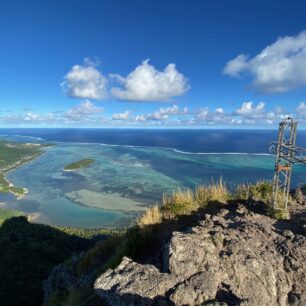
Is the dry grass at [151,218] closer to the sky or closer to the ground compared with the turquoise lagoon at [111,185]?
closer to the sky

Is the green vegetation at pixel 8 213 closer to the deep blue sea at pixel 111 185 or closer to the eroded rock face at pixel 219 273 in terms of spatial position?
the deep blue sea at pixel 111 185

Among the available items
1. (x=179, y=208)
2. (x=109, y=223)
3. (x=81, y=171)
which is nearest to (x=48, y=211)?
(x=109, y=223)

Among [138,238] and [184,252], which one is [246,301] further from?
[138,238]

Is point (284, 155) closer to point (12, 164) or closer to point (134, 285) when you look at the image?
point (134, 285)

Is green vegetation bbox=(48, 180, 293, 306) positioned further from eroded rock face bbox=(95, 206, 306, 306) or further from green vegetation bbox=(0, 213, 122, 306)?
green vegetation bbox=(0, 213, 122, 306)

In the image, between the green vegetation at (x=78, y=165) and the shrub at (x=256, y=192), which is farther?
the green vegetation at (x=78, y=165)

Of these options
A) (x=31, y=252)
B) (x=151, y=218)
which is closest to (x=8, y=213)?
(x=31, y=252)

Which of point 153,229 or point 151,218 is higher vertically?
point 151,218

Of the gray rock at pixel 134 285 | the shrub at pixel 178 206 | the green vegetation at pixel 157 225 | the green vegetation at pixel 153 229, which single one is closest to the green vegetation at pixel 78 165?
the green vegetation at pixel 153 229

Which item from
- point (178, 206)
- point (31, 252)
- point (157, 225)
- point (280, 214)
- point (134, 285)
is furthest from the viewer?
point (31, 252)
